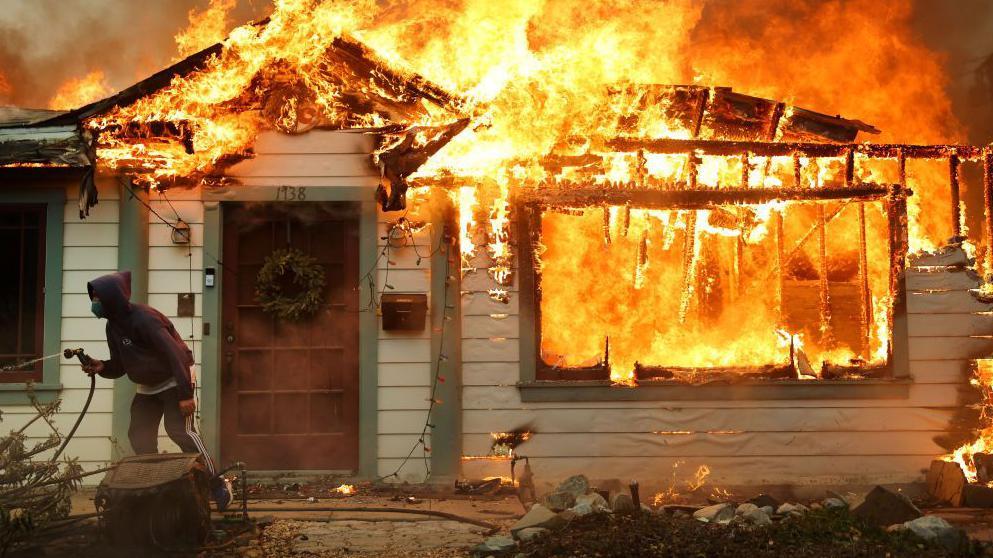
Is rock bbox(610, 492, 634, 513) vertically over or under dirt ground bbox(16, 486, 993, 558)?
over

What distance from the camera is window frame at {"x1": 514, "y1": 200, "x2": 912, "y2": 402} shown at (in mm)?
7523

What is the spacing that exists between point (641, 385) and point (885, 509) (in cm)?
240

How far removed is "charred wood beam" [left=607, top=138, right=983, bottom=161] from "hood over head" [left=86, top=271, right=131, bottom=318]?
4.52 m

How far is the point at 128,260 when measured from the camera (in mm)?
7504

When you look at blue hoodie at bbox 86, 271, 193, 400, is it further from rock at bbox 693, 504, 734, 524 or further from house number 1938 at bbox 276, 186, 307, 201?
rock at bbox 693, 504, 734, 524

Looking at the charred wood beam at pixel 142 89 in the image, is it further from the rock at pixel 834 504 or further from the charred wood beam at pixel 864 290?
the rock at pixel 834 504

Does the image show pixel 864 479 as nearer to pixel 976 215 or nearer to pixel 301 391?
pixel 301 391

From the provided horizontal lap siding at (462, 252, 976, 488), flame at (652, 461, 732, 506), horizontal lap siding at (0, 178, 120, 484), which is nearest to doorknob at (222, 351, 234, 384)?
horizontal lap siding at (0, 178, 120, 484)

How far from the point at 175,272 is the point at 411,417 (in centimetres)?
273

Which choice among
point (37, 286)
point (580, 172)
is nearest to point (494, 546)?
point (580, 172)

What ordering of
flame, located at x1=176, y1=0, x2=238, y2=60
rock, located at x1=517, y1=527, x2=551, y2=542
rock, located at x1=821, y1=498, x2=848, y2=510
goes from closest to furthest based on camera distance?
Answer: rock, located at x1=517, y1=527, x2=551, y2=542
rock, located at x1=821, y1=498, x2=848, y2=510
flame, located at x1=176, y1=0, x2=238, y2=60

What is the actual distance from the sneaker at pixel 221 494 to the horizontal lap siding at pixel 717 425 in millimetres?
2351

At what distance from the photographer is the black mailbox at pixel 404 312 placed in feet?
24.7

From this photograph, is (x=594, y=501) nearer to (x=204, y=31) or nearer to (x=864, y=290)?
(x=864, y=290)
